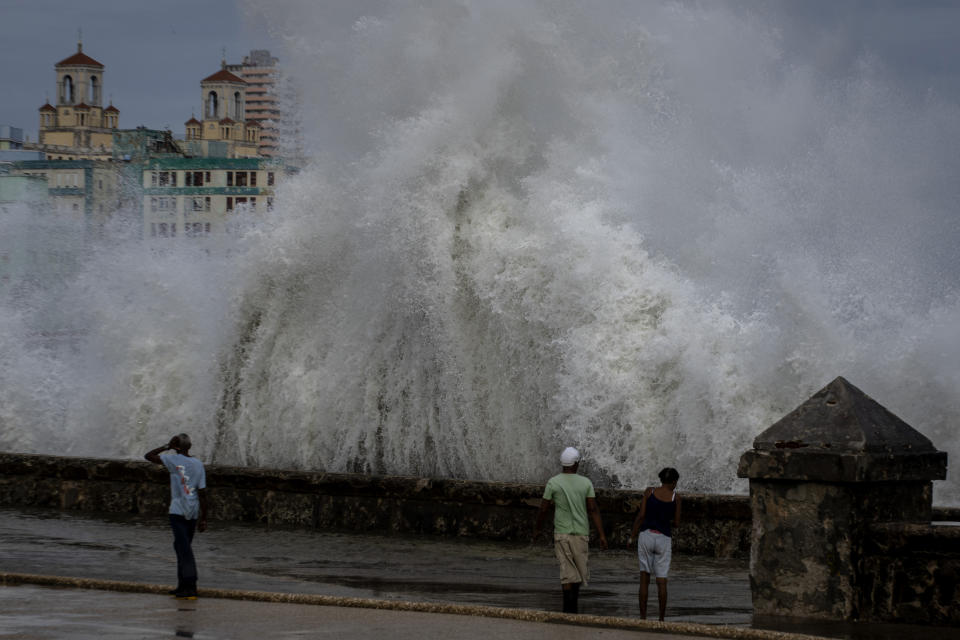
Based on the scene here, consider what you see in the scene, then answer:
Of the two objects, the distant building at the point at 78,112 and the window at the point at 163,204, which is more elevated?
the distant building at the point at 78,112

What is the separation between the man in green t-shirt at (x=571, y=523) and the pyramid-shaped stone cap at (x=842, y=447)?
1.57 meters

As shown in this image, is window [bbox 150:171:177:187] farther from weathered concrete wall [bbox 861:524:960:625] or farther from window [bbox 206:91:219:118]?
weathered concrete wall [bbox 861:524:960:625]

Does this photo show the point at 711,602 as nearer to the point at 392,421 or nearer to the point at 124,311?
the point at 392,421

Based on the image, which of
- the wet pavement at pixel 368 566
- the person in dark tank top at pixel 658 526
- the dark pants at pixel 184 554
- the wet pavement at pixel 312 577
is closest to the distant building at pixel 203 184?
the wet pavement at pixel 312 577

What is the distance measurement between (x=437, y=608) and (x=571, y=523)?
1.23 meters

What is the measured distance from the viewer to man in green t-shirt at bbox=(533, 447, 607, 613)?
349 inches

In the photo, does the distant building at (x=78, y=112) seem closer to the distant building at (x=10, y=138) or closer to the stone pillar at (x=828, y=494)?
the distant building at (x=10, y=138)

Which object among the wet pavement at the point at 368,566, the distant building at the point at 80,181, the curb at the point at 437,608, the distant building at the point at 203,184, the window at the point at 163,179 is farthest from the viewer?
the distant building at the point at 80,181

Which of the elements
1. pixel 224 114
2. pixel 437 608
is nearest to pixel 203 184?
pixel 224 114

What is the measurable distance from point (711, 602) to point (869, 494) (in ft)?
7.52

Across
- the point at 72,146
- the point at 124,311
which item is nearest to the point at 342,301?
the point at 124,311

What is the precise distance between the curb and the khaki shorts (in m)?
Result: 0.77

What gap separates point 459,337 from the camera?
55.3ft

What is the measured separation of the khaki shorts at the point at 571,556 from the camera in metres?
8.84
